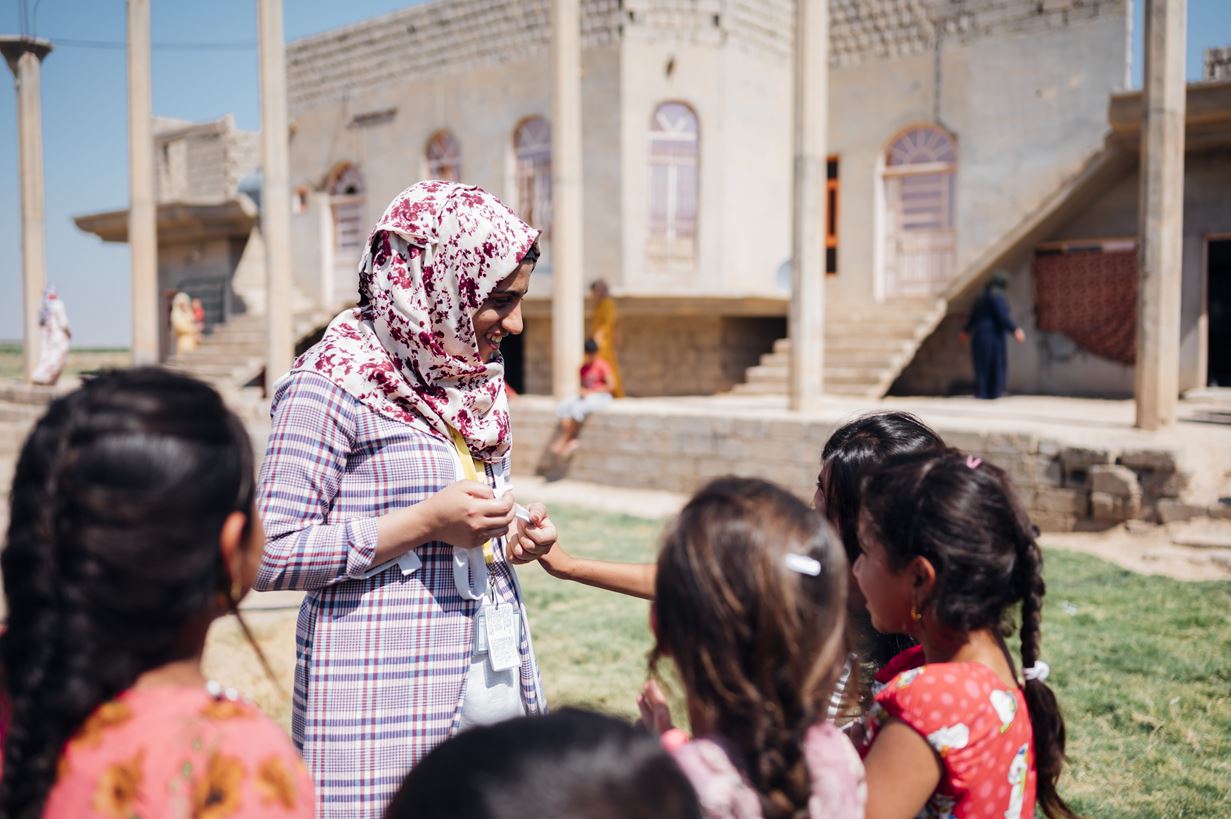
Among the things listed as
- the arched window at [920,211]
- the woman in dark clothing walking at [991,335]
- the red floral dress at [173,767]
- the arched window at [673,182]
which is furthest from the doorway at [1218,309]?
the red floral dress at [173,767]

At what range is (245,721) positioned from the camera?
111 centimetres

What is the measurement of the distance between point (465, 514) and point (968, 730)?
0.92 m

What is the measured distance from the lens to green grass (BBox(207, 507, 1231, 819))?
345 cm

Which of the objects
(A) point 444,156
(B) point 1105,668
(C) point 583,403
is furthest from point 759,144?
(B) point 1105,668

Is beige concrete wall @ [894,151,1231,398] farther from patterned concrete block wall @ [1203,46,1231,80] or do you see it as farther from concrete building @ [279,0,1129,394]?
patterned concrete block wall @ [1203,46,1231,80]

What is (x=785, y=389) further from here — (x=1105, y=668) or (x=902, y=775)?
(x=902, y=775)

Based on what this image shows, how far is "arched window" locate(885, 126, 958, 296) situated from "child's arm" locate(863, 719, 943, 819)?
46.3 ft

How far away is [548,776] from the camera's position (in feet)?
3.15

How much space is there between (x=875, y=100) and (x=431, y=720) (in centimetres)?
1490

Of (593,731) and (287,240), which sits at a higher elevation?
(287,240)

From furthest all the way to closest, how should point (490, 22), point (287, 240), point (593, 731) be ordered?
point (490, 22) < point (287, 240) < point (593, 731)

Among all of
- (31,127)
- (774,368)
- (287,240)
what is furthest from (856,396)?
(31,127)

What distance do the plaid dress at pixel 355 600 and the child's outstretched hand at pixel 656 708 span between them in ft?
1.55

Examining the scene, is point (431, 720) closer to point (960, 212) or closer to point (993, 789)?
point (993, 789)
